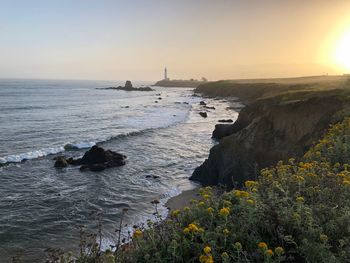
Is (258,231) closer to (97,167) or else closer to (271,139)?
(271,139)

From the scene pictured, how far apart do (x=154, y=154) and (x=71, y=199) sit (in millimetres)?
11204

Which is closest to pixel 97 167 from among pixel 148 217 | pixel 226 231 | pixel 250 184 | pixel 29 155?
pixel 29 155

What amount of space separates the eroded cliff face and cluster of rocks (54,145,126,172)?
776 centimetres

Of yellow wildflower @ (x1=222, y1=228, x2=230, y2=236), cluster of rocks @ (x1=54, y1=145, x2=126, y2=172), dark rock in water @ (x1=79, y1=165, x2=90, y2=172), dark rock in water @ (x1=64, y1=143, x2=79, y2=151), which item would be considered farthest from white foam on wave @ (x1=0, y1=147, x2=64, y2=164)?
yellow wildflower @ (x1=222, y1=228, x2=230, y2=236)

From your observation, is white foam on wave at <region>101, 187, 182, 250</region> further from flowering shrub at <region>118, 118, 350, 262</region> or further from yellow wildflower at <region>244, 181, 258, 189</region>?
flowering shrub at <region>118, 118, 350, 262</region>

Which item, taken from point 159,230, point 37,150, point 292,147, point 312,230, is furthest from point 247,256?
point 37,150

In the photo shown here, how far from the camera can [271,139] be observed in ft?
56.6

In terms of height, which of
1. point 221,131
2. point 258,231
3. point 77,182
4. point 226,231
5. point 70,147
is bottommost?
point 77,182

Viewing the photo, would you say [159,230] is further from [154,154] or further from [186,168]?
[154,154]

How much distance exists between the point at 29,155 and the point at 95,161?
19.9ft

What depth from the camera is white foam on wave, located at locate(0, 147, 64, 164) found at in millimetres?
25797

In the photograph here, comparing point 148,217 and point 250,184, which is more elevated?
point 250,184

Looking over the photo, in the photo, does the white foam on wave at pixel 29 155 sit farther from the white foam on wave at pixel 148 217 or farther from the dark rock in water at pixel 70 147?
the white foam on wave at pixel 148 217

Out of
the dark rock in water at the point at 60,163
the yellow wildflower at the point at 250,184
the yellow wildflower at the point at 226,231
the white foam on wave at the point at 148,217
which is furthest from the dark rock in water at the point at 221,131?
the yellow wildflower at the point at 226,231
